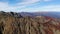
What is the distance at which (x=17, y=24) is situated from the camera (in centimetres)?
1514

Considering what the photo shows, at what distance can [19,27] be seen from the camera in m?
14.9

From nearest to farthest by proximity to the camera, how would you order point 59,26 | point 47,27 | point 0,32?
1. point 0,32
2. point 47,27
3. point 59,26

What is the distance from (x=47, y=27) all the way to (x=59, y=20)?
5.32ft

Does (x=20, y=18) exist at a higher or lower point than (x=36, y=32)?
higher

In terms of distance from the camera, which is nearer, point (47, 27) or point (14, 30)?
point (14, 30)

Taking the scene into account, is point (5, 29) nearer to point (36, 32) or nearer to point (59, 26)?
point (36, 32)

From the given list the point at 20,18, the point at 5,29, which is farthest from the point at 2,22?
the point at 20,18

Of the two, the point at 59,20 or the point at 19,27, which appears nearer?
the point at 19,27

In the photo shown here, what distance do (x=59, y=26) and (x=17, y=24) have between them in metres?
4.51

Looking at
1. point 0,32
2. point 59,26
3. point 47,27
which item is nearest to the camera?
point 0,32

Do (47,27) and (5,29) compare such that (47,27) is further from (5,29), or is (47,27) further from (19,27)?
(5,29)

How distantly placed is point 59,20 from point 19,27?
4219mm

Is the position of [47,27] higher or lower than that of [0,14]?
lower

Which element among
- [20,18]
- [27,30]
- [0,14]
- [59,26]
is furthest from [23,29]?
[59,26]
